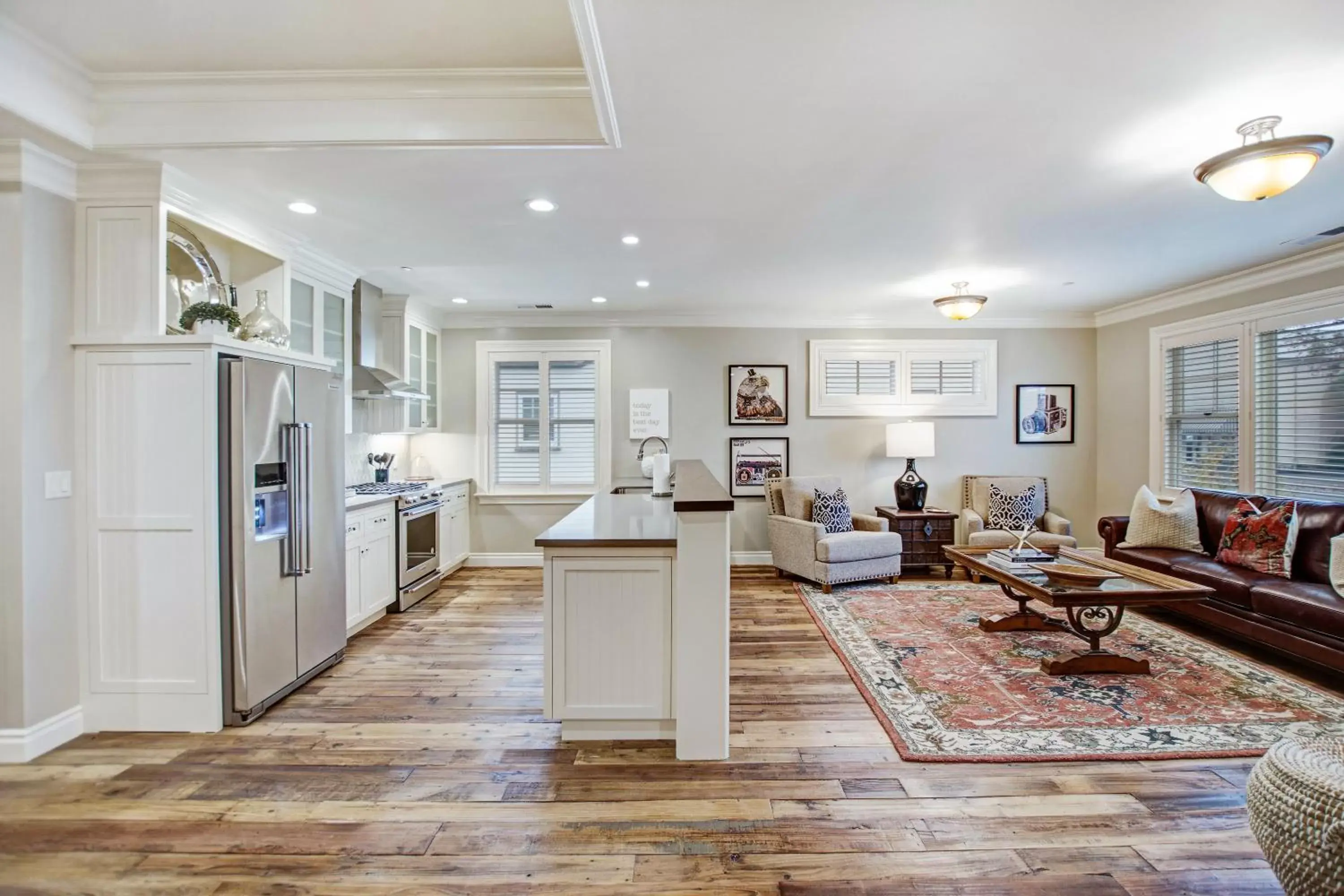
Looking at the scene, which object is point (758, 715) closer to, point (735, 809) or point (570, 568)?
point (735, 809)

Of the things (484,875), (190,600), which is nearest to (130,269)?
(190,600)

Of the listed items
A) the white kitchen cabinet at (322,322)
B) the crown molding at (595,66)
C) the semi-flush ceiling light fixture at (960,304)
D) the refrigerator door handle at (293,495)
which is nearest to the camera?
the crown molding at (595,66)

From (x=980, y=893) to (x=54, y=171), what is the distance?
4.43 meters

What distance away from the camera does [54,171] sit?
2.53m

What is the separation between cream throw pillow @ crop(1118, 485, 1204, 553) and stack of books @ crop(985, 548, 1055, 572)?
115cm

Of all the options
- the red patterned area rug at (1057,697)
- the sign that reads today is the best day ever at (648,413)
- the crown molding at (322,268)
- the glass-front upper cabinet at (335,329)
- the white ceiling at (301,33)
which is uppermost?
the white ceiling at (301,33)

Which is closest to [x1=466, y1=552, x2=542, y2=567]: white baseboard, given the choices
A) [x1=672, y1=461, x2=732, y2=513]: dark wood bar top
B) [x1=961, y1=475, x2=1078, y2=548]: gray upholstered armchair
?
[x1=672, y1=461, x2=732, y2=513]: dark wood bar top

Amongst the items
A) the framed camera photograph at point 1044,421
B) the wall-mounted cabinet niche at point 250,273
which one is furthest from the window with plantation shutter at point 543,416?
the framed camera photograph at point 1044,421

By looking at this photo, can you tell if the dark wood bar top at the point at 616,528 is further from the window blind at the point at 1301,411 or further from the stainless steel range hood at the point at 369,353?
the window blind at the point at 1301,411

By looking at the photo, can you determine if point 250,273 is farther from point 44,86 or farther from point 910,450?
point 910,450

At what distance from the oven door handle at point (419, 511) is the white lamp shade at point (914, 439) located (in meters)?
4.36

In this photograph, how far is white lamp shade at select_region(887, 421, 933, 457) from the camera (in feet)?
18.8

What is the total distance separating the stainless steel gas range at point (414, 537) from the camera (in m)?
4.50

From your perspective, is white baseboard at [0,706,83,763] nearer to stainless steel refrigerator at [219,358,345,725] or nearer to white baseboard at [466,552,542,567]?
stainless steel refrigerator at [219,358,345,725]
